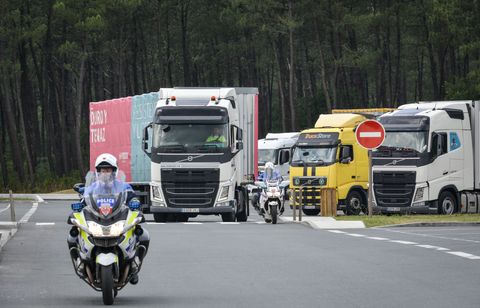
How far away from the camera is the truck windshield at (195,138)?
36.4 m

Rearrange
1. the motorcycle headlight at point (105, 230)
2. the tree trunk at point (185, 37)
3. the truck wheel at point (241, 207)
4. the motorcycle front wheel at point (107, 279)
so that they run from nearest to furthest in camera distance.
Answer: the motorcycle front wheel at point (107, 279), the motorcycle headlight at point (105, 230), the truck wheel at point (241, 207), the tree trunk at point (185, 37)

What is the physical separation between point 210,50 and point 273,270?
9213cm

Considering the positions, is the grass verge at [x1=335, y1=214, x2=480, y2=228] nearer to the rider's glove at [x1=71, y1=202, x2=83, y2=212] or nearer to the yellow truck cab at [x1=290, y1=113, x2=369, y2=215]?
the yellow truck cab at [x1=290, y1=113, x2=369, y2=215]

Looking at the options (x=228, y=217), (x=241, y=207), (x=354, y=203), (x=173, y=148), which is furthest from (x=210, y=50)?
(x=173, y=148)

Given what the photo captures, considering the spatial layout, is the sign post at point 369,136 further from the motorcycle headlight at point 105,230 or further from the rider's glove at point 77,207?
the motorcycle headlight at point 105,230

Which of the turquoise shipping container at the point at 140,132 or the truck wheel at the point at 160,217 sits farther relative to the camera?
the turquoise shipping container at the point at 140,132

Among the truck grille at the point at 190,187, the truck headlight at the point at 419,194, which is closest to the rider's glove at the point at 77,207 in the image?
the truck grille at the point at 190,187

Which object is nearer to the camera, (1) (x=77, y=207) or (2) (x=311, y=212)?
(1) (x=77, y=207)

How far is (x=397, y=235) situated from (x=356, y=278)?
38.8ft

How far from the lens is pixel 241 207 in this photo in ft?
129

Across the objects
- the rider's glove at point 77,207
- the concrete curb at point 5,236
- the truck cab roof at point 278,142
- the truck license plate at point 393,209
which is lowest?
the concrete curb at point 5,236

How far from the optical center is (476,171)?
43.1 m

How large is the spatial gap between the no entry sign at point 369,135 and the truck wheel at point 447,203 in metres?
6.47

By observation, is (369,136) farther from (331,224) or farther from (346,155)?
(346,155)
